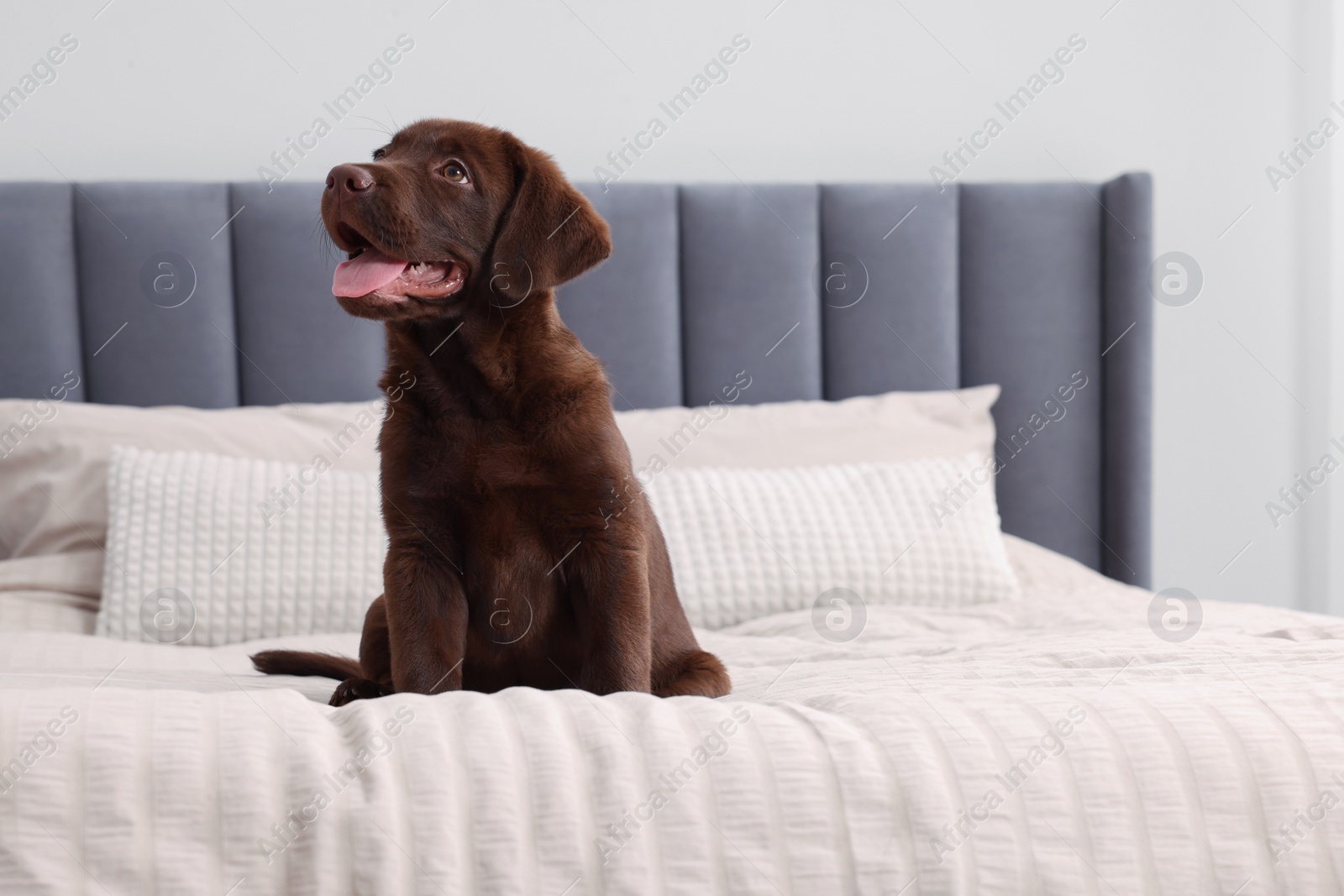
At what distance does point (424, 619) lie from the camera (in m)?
Answer: 0.96

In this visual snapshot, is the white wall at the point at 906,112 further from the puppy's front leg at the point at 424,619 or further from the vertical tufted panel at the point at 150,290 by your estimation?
the puppy's front leg at the point at 424,619

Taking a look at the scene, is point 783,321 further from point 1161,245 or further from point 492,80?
point 1161,245

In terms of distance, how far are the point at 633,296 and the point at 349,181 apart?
1422mm

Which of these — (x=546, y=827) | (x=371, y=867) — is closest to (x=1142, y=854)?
(x=546, y=827)

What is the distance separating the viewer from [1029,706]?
2.53 feet

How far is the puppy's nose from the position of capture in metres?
0.91

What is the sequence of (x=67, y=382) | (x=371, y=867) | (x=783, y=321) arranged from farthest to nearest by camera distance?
1. (x=783, y=321)
2. (x=67, y=382)
3. (x=371, y=867)

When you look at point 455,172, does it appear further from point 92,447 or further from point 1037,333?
point 1037,333

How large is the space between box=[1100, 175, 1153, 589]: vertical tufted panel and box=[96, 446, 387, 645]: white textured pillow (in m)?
1.75

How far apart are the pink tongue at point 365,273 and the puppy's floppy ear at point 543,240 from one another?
0.11m

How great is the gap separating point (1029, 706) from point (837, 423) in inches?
55.3

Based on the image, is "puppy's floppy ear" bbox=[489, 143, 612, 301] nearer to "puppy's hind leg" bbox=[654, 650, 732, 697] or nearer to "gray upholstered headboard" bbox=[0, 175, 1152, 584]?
"puppy's hind leg" bbox=[654, 650, 732, 697]

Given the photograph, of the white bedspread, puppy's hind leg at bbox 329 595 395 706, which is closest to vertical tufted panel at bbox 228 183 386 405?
puppy's hind leg at bbox 329 595 395 706

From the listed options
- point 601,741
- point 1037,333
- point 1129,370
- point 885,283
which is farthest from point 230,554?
→ point 1129,370
